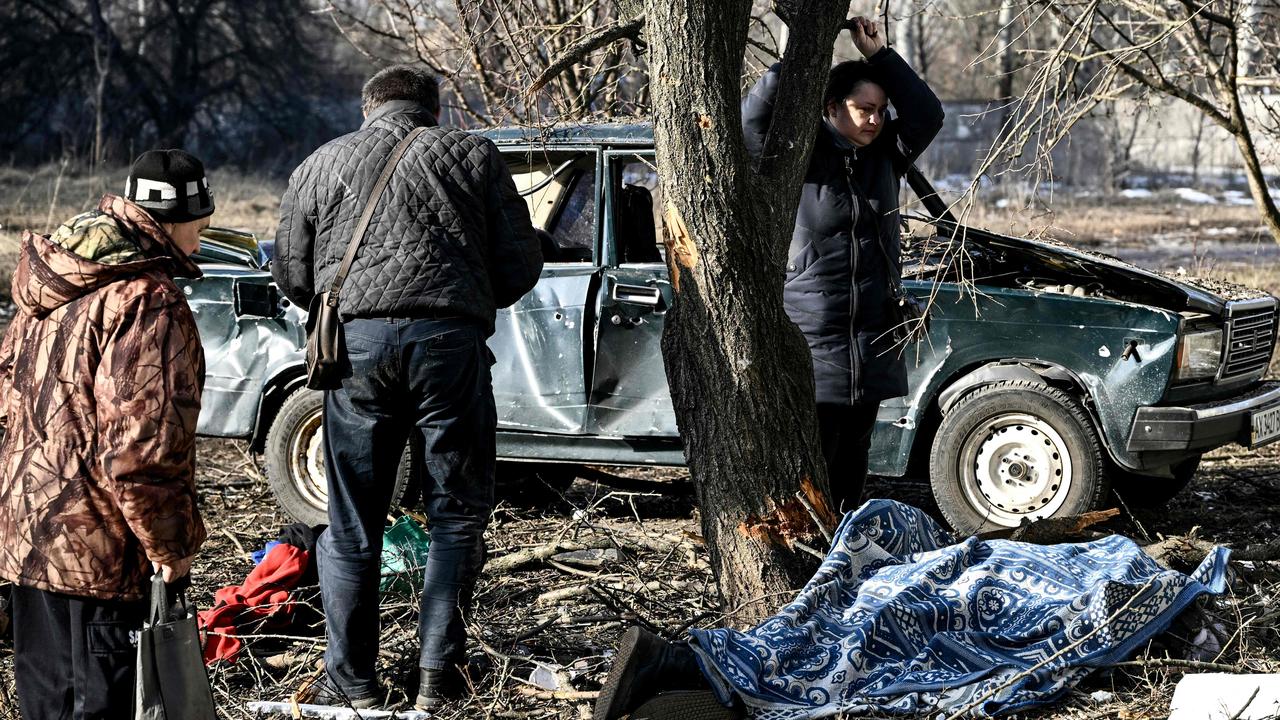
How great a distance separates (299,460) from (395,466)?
2599 millimetres

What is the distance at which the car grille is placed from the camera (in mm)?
5812

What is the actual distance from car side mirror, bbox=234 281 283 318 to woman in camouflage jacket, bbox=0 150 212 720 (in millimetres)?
3132

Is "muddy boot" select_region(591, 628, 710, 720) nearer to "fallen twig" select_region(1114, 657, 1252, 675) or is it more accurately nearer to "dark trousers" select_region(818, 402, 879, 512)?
"fallen twig" select_region(1114, 657, 1252, 675)

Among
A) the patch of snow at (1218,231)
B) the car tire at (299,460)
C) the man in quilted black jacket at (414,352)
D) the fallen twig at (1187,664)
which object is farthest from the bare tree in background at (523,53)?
the patch of snow at (1218,231)

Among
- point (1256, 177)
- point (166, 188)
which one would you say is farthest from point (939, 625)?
point (1256, 177)

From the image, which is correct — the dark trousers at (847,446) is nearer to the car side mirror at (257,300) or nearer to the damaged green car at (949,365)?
the damaged green car at (949,365)

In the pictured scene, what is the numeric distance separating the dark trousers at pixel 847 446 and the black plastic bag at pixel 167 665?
248 cm

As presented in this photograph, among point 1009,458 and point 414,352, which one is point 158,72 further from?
point 414,352

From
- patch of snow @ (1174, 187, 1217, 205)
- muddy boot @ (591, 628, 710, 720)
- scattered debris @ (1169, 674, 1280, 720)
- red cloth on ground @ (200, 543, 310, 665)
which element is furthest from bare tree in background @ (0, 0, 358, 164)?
scattered debris @ (1169, 674, 1280, 720)

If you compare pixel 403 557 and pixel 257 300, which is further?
pixel 257 300

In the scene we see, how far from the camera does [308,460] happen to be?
6184 millimetres

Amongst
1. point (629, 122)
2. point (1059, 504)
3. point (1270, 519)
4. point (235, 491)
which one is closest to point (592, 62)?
point (629, 122)

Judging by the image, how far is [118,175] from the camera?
23.0m

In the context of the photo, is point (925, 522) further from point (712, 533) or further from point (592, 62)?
point (592, 62)
